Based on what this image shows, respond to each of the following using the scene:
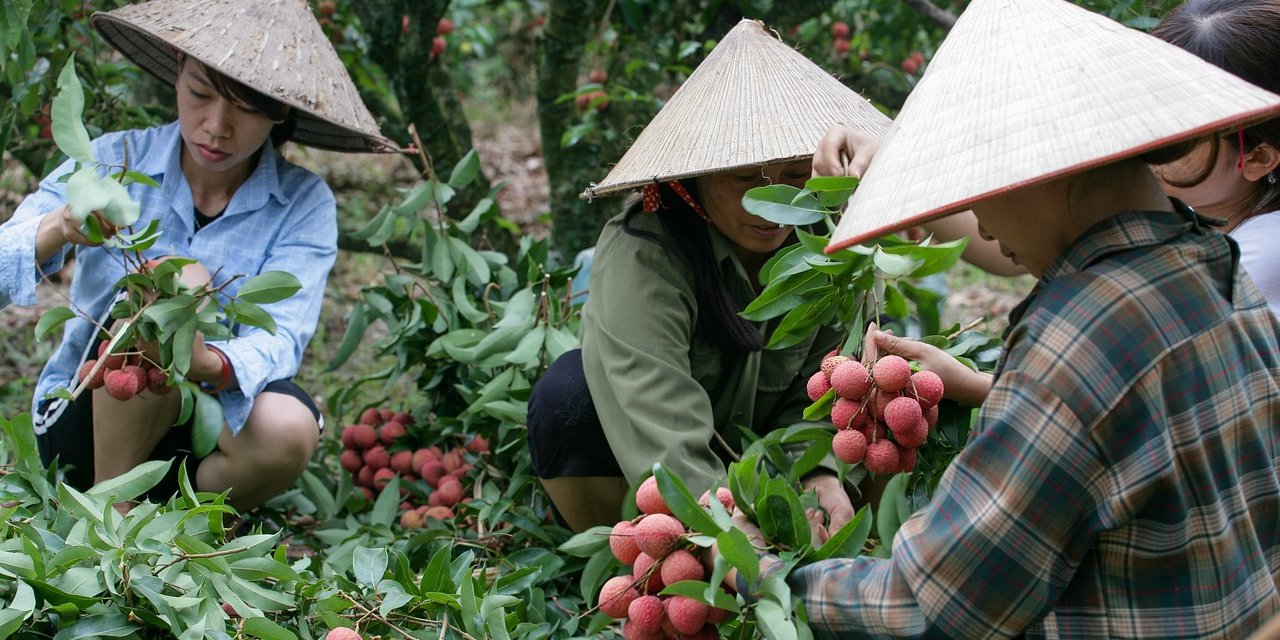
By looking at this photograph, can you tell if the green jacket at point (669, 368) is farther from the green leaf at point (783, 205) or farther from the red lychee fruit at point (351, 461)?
the red lychee fruit at point (351, 461)

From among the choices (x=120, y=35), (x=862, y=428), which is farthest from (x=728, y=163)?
(x=120, y=35)

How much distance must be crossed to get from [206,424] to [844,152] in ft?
3.64

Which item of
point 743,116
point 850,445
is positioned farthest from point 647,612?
point 743,116

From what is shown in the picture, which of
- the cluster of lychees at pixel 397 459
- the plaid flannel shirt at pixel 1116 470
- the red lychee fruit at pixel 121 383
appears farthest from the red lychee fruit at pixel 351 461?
the plaid flannel shirt at pixel 1116 470

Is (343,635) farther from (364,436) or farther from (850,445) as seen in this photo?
(364,436)

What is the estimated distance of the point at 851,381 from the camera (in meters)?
1.27

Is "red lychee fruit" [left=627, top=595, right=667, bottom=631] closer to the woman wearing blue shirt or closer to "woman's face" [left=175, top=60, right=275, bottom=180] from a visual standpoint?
the woman wearing blue shirt

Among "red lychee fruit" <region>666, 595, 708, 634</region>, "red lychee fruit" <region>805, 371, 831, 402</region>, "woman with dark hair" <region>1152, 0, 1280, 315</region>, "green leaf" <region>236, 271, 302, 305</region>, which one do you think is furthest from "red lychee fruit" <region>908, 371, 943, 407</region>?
"green leaf" <region>236, 271, 302, 305</region>

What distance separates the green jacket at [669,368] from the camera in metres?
1.61

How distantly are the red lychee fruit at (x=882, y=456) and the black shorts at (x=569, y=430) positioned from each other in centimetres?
61

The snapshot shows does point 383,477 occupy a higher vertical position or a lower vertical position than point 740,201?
lower

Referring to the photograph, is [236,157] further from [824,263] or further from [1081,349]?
[1081,349]

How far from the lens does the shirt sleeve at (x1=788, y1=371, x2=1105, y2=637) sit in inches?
39.2

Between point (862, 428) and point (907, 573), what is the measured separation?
27cm
